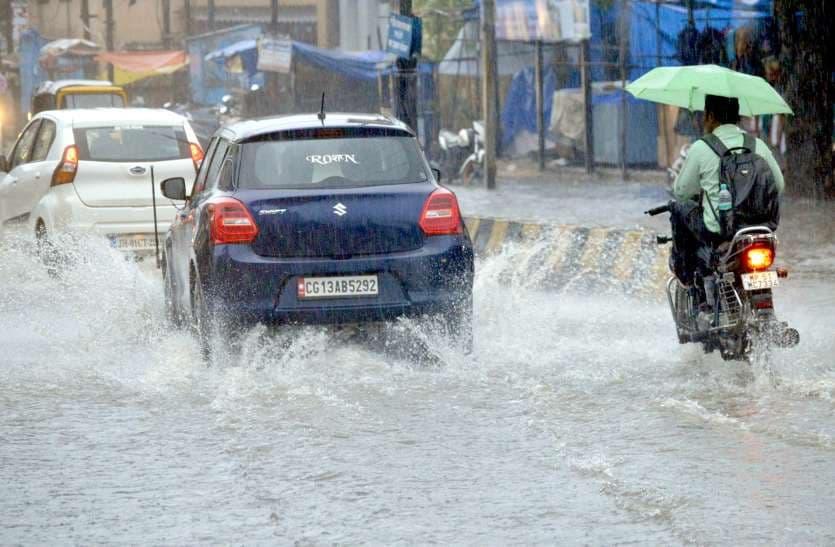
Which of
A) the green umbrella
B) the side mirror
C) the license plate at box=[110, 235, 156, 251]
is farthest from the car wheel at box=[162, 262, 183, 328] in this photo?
the green umbrella

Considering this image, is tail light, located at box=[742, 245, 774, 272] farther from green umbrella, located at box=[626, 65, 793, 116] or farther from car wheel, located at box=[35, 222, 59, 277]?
car wheel, located at box=[35, 222, 59, 277]

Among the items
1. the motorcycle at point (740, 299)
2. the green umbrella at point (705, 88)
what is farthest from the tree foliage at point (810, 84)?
the motorcycle at point (740, 299)

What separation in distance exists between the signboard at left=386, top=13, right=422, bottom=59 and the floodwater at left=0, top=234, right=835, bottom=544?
1101 cm

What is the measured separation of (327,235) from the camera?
9266mm

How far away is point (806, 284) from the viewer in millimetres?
14086

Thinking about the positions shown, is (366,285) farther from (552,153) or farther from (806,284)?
(552,153)

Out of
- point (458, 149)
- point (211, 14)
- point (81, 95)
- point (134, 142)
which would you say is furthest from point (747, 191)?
point (211, 14)

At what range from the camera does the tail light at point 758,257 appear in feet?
28.3

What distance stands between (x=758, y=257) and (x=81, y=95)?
2937cm

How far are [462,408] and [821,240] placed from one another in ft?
32.6

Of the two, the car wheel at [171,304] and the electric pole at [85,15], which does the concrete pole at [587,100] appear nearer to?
the car wheel at [171,304]

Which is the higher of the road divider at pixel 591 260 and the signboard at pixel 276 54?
the signboard at pixel 276 54

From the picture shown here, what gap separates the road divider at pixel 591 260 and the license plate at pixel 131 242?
3.30 m

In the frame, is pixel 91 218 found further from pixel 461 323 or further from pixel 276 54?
pixel 276 54
